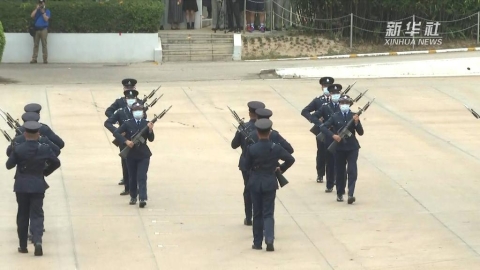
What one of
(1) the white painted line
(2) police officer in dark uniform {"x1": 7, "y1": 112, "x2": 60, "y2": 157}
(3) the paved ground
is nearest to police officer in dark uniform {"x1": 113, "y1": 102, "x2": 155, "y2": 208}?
(2) police officer in dark uniform {"x1": 7, "y1": 112, "x2": 60, "y2": 157}

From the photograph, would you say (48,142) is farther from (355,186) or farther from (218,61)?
(218,61)

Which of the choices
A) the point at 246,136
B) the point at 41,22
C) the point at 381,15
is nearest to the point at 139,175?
the point at 246,136

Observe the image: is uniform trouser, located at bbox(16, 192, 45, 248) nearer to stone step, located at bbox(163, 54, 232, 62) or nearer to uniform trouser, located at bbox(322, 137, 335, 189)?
uniform trouser, located at bbox(322, 137, 335, 189)

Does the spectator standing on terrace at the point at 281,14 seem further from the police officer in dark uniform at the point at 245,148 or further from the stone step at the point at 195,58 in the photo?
the police officer in dark uniform at the point at 245,148

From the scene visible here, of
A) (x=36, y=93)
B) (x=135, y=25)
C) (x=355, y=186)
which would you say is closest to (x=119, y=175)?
(x=355, y=186)

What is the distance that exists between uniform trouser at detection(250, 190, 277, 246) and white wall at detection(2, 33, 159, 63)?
1543 cm

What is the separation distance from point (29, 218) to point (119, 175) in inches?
170

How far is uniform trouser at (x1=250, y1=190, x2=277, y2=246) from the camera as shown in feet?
40.8

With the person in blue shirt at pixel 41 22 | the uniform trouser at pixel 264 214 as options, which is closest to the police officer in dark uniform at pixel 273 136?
the uniform trouser at pixel 264 214

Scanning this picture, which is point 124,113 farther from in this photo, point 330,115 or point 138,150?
point 330,115

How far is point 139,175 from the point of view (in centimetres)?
1445

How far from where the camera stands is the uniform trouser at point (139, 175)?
1446 centimetres

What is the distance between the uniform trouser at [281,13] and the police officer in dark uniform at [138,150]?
15.8 metres

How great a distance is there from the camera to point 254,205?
12570 mm
